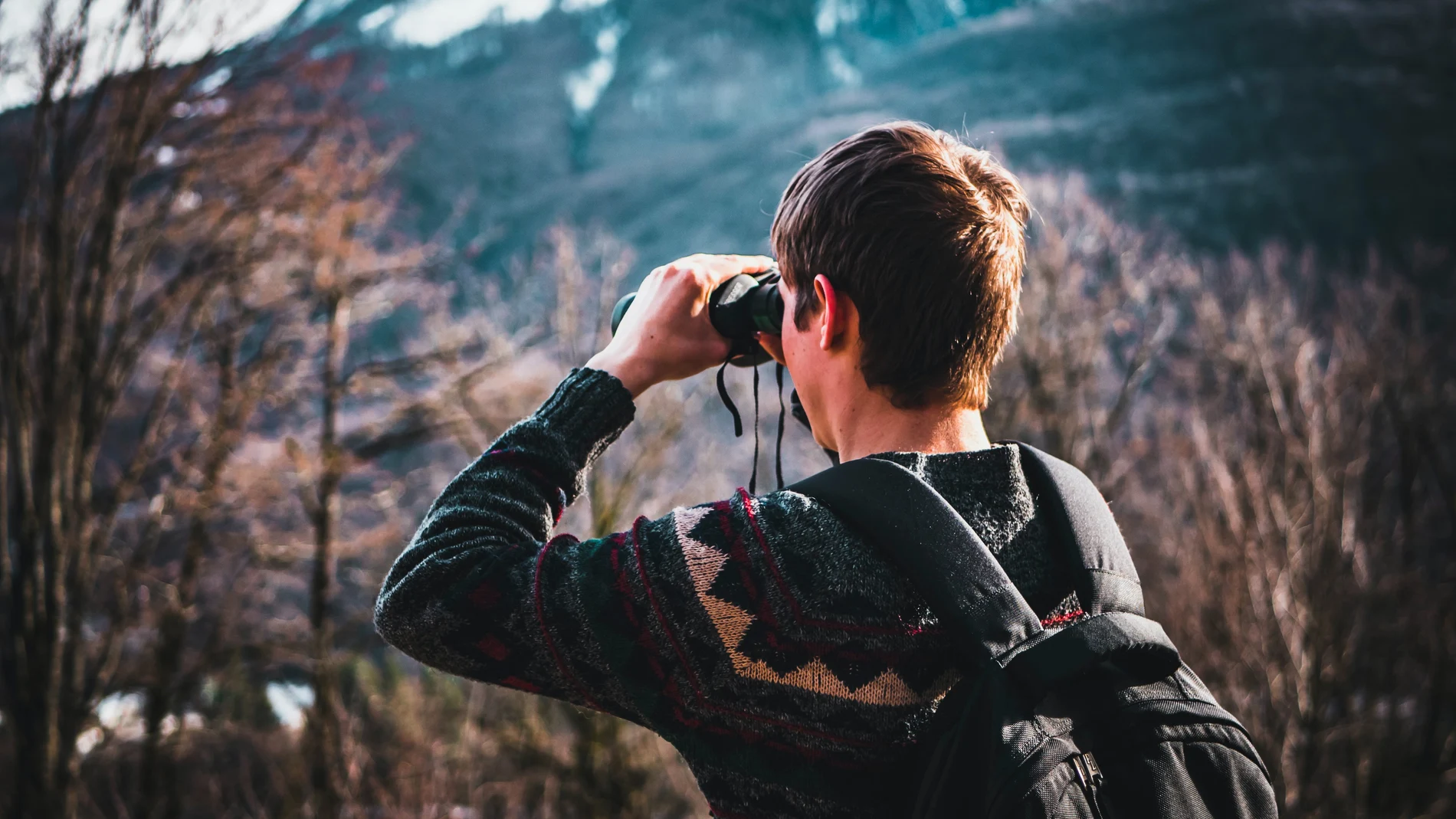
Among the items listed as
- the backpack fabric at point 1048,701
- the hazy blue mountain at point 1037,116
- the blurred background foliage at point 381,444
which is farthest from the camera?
the hazy blue mountain at point 1037,116

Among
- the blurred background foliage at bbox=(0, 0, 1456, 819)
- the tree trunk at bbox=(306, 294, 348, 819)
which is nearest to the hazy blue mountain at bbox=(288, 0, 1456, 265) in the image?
the blurred background foliage at bbox=(0, 0, 1456, 819)

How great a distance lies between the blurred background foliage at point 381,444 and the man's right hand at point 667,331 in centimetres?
58

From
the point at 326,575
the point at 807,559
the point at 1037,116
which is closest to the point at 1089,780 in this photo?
the point at 807,559

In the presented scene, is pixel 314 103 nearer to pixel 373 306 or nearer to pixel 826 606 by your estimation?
pixel 373 306

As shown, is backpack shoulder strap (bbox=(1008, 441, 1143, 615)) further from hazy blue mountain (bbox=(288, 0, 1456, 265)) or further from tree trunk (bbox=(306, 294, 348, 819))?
hazy blue mountain (bbox=(288, 0, 1456, 265))

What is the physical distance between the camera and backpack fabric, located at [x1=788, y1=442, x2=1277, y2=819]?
2.83 feet

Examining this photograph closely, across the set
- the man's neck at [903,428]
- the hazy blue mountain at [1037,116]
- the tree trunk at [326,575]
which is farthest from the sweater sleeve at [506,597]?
the hazy blue mountain at [1037,116]

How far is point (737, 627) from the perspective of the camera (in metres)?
0.91

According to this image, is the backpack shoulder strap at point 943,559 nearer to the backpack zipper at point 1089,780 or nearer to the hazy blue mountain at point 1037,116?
the backpack zipper at point 1089,780

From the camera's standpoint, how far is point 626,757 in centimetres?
1078

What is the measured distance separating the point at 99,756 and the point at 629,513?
679cm

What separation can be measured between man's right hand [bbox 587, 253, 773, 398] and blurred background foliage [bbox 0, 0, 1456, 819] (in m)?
0.58

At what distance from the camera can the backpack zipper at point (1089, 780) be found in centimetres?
89

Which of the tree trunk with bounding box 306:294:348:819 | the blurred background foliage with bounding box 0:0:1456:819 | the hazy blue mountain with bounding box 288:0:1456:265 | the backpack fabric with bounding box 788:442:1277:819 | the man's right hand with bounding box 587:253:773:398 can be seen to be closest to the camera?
the backpack fabric with bounding box 788:442:1277:819
